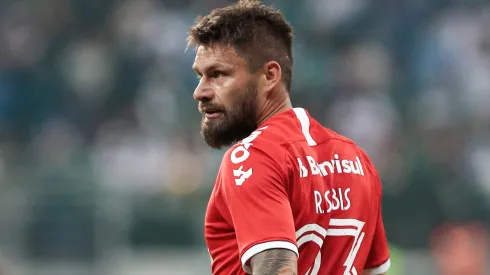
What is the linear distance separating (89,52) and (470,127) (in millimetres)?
4462

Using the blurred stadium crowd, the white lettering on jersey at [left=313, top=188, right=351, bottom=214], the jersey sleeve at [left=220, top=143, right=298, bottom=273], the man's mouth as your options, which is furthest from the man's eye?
the blurred stadium crowd

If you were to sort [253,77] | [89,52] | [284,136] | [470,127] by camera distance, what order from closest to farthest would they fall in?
1. [284,136]
2. [253,77]
3. [470,127]
4. [89,52]

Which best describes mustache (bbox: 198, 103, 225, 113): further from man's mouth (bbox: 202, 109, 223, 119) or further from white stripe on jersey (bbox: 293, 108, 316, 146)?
white stripe on jersey (bbox: 293, 108, 316, 146)

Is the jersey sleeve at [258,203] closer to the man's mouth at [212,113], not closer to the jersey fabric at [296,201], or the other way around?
the jersey fabric at [296,201]

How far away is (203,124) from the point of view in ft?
9.82

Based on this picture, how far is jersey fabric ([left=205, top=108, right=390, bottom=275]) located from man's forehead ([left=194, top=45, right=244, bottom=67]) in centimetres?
23

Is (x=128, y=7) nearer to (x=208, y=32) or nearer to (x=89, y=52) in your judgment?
(x=89, y=52)

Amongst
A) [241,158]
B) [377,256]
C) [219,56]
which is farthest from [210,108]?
[377,256]

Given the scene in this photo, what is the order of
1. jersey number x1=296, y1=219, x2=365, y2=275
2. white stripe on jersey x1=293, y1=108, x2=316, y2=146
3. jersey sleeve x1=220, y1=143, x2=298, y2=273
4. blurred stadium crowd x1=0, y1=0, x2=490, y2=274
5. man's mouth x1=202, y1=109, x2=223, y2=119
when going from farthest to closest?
blurred stadium crowd x1=0, y1=0, x2=490, y2=274 → man's mouth x1=202, y1=109, x2=223, y2=119 → white stripe on jersey x1=293, y1=108, x2=316, y2=146 → jersey number x1=296, y1=219, x2=365, y2=275 → jersey sleeve x1=220, y1=143, x2=298, y2=273

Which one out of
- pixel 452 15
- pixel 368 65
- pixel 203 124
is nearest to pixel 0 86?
pixel 368 65

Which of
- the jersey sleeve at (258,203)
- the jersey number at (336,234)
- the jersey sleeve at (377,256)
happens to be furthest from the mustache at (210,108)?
the jersey sleeve at (377,256)

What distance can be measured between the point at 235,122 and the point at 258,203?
0.45 meters

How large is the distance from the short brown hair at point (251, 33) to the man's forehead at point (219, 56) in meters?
0.01

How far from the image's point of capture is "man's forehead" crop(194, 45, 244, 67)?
2896 millimetres
